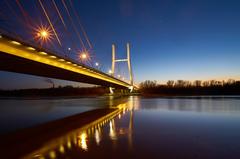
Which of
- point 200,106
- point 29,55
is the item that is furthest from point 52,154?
point 200,106

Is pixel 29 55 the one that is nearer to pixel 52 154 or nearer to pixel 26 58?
pixel 26 58

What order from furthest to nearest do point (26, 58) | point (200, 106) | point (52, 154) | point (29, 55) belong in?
point (200, 106) → point (29, 55) → point (26, 58) → point (52, 154)

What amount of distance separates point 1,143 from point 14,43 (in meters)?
9.54

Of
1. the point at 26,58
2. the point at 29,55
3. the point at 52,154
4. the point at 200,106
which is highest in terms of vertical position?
the point at 29,55

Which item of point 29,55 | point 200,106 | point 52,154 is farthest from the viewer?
point 200,106

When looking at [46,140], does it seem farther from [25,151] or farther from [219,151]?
[219,151]

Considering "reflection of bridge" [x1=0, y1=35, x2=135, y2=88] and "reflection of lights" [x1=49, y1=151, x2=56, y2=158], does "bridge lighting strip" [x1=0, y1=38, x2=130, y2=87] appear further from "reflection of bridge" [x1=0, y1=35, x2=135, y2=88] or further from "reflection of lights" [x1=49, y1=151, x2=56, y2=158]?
"reflection of lights" [x1=49, y1=151, x2=56, y2=158]

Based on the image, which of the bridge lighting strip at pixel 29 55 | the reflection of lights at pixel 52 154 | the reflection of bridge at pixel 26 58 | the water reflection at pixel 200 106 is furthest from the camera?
the water reflection at pixel 200 106

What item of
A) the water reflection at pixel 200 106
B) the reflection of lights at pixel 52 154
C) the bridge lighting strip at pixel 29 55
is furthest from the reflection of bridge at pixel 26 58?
the reflection of lights at pixel 52 154

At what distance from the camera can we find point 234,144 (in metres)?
7.05

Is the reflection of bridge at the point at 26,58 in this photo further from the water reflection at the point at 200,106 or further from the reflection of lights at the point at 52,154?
the reflection of lights at the point at 52,154

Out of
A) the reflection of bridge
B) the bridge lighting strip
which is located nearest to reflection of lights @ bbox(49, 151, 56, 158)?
the reflection of bridge

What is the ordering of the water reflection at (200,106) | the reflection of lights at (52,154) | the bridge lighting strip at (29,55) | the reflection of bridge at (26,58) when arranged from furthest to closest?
the water reflection at (200,106), the reflection of bridge at (26,58), the bridge lighting strip at (29,55), the reflection of lights at (52,154)

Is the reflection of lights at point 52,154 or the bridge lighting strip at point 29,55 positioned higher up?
the bridge lighting strip at point 29,55
